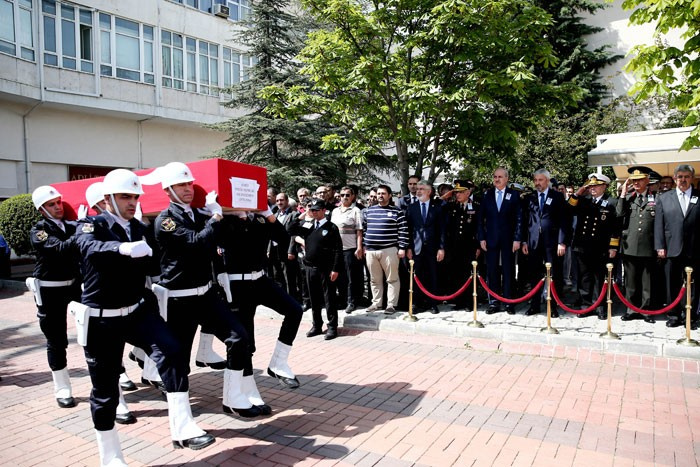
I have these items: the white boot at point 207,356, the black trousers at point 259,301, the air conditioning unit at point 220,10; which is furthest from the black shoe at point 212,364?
the air conditioning unit at point 220,10

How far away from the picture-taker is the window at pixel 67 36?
1994 centimetres

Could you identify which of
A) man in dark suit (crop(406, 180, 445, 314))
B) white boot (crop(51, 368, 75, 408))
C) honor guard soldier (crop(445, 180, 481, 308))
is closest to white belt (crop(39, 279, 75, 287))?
white boot (crop(51, 368, 75, 408))

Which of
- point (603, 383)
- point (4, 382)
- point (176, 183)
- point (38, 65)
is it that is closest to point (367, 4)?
point (176, 183)

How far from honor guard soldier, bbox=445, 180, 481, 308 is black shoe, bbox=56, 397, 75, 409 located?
604 centimetres

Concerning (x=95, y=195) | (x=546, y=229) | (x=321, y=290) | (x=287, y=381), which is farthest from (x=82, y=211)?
(x=546, y=229)

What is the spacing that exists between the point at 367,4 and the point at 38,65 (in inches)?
598

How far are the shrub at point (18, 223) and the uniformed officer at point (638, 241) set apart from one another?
14.3 m

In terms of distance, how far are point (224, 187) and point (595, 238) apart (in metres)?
5.97

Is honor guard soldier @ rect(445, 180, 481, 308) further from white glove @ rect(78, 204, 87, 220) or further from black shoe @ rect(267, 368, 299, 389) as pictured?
white glove @ rect(78, 204, 87, 220)

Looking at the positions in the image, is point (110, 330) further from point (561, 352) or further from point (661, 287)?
point (661, 287)

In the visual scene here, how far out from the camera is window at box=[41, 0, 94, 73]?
65.4 ft

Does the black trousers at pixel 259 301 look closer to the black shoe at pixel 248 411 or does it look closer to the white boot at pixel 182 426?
the black shoe at pixel 248 411

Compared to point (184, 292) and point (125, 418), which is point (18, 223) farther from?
point (184, 292)

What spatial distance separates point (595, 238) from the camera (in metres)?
8.20
